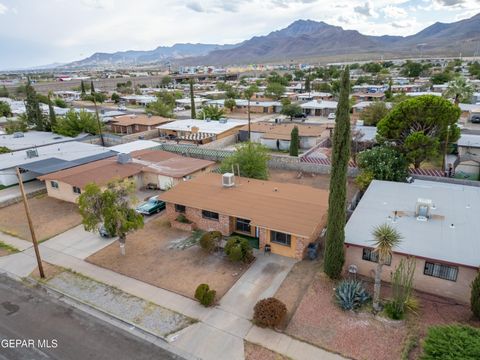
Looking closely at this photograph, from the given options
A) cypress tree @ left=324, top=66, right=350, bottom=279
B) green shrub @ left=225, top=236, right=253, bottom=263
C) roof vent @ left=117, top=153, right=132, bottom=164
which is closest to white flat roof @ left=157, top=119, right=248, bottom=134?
roof vent @ left=117, top=153, right=132, bottom=164

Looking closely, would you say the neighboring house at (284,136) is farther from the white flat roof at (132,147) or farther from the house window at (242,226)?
the house window at (242,226)

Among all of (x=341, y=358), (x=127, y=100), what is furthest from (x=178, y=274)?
(x=127, y=100)

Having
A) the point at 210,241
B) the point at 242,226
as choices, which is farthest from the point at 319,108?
the point at 210,241

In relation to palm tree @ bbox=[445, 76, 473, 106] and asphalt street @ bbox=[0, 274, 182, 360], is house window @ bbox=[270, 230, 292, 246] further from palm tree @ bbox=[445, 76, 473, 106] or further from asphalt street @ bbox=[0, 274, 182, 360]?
palm tree @ bbox=[445, 76, 473, 106]

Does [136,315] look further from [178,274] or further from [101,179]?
[101,179]

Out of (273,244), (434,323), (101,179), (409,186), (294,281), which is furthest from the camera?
(101,179)
